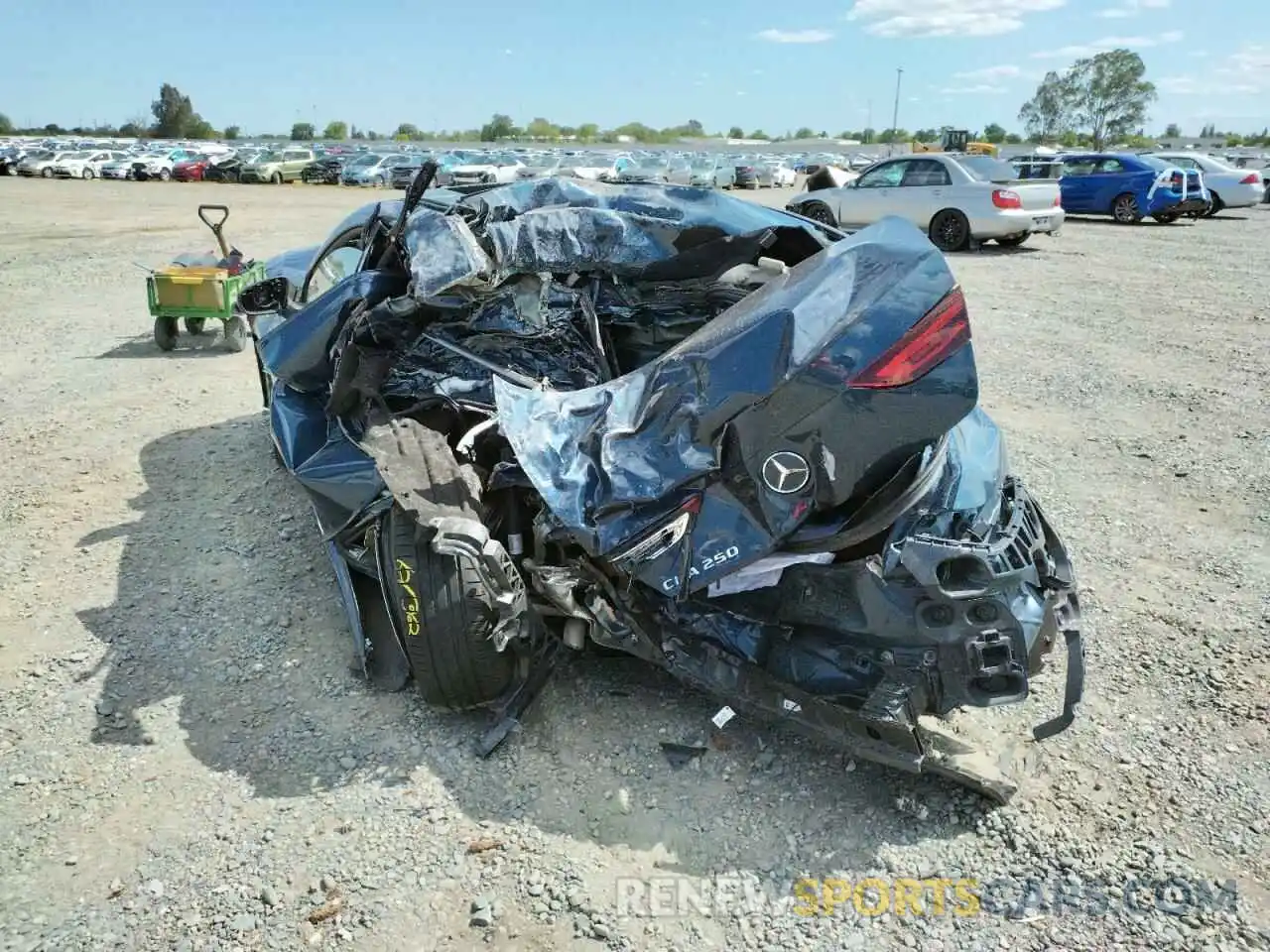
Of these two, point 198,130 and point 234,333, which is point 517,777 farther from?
point 198,130

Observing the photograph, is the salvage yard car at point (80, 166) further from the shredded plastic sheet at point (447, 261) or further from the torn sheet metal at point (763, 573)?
the torn sheet metal at point (763, 573)

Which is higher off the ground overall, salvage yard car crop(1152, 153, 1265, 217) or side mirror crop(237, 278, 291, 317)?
salvage yard car crop(1152, 153, 1265, 217)

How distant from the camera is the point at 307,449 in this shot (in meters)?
3.73

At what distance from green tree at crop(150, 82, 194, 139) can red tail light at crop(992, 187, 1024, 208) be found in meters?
93.7

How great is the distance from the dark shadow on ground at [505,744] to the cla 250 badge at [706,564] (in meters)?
0.71

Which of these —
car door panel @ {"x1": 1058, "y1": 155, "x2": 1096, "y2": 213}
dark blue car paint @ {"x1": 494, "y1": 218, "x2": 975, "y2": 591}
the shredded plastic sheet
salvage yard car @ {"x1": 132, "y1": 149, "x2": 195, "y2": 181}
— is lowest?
dark blue car paint @ {"x1": 494, "y1": 218, "x2": 975, "y2": 591}

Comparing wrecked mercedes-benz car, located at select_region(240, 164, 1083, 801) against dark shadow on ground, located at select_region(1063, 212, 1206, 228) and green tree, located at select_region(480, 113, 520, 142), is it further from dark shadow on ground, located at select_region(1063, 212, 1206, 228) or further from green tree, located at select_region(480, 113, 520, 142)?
green tree, located at select_region(480, 113, 520, 142)

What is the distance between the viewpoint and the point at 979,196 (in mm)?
13984

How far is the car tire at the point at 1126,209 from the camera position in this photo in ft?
60.5

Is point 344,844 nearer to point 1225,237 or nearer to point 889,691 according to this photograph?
point 889,691

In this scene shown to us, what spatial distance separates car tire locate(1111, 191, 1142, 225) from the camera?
727 inches

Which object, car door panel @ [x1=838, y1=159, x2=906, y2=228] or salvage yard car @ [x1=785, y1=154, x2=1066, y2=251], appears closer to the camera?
salvage yard car @ [x1=785, y1=154, x2=1066, y2=251]

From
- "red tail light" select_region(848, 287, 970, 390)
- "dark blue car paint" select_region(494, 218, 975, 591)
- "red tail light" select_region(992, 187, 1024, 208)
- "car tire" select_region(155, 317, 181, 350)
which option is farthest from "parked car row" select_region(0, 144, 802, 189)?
"red tail light" select_region(848, 287, 970, 390)

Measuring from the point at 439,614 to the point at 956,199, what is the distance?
13.5m
